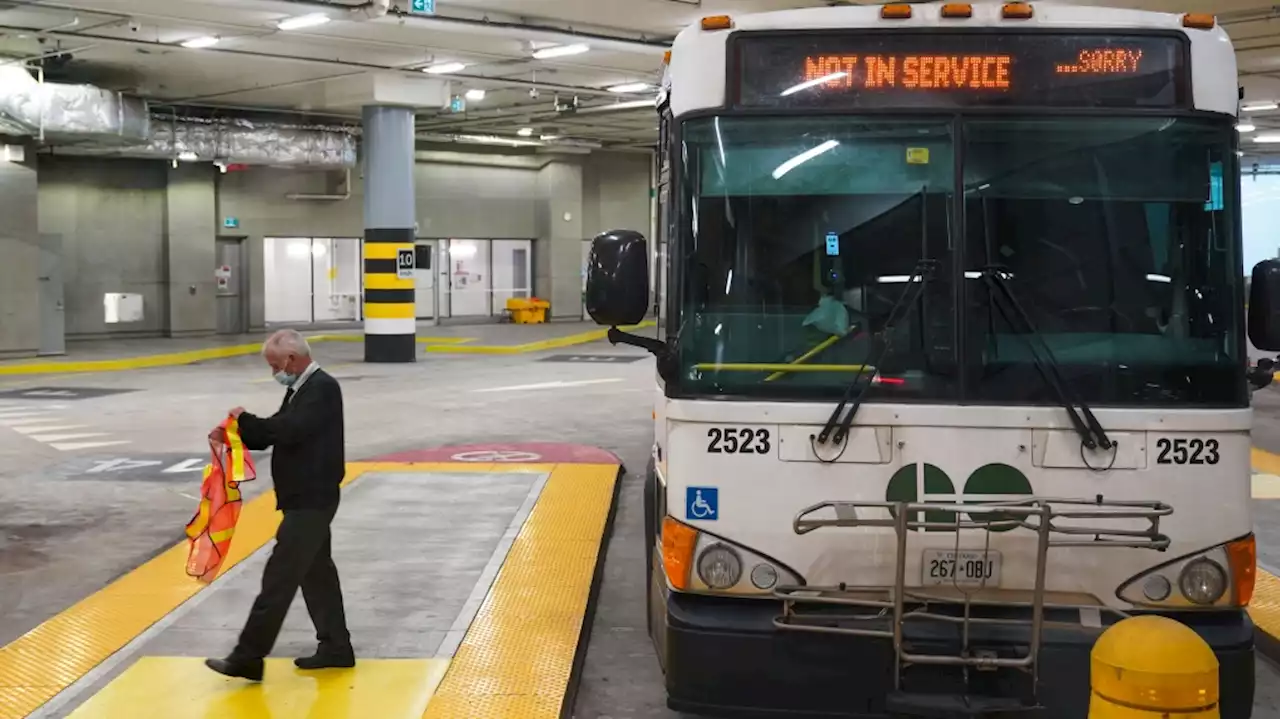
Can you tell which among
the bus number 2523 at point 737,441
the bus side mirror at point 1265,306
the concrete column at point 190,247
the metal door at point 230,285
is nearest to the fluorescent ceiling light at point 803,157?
the bus number 2523 at point 737,441

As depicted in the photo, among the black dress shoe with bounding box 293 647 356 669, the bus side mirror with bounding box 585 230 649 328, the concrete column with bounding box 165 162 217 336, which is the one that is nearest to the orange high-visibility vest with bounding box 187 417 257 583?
the black dress shoe with bounding box 293 647 356 669

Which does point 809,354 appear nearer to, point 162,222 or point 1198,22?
point 1198,22

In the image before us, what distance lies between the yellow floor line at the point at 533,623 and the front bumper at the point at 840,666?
3.21 ft

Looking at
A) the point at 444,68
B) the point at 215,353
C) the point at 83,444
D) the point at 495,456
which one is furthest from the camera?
the point at 215,353

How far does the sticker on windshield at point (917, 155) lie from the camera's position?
478cm

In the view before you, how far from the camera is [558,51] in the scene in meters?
19.2

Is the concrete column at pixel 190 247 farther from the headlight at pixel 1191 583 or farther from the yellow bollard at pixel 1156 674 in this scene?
the yellow bollard at pixel 1156 674

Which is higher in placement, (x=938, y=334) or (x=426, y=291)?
(x=426, y=291)

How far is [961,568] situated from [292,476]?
287 centimetres

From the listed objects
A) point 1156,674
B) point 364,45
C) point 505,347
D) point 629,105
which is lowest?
point 1156,674

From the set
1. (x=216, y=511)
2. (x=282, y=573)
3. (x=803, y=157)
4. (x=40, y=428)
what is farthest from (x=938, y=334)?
(x=40, y=428)

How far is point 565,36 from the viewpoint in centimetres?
1748

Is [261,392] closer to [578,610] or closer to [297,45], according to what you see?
[297,45]

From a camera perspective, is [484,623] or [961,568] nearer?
[961,568]
